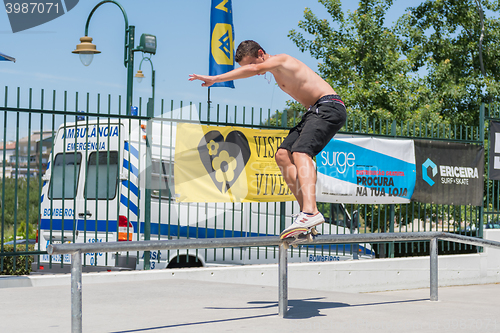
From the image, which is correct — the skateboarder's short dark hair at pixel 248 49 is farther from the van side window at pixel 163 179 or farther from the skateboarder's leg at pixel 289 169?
the van side window at pixel 163 179

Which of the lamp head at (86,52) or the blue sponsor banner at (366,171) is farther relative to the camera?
the lamp head at (86,52)

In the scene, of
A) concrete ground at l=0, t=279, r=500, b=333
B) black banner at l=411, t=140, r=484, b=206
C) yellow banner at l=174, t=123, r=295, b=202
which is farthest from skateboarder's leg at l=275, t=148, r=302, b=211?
black banner at l=411, t=140, r=484, b=206

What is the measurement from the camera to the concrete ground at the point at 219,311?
13.3 ft

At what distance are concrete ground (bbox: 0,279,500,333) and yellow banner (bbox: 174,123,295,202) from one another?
140 centimetres

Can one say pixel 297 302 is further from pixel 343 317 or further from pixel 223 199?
pixel 223 199

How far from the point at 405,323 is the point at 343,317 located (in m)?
0.49

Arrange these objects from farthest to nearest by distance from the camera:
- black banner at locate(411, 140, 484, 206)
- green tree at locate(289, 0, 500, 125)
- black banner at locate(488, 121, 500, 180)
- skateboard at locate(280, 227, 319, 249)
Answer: green tree at locate(289, 0, 500, 125) < black banner at locate(488, 121, 500, 180) < black banner at locate(411, 140, 484, 206) < skateboard at locate(280, 227, 319, 249)

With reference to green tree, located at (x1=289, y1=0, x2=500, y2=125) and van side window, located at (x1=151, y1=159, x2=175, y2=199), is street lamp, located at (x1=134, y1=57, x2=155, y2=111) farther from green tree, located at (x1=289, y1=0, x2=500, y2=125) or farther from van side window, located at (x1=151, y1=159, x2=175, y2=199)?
green tree, located at (x1=289, y1=0, x2=500, y2=125)

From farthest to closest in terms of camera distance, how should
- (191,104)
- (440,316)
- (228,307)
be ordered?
1. (191,104)
2. (228,307)
3. (440,316)

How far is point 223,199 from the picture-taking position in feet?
24.4

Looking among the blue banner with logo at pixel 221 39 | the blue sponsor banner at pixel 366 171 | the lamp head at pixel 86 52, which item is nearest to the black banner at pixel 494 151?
the blue sponsor banner at pixel 366 171

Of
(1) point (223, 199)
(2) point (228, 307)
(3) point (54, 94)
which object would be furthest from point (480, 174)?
(3) point (54, 94)

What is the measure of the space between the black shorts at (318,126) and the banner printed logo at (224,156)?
286 centimetres

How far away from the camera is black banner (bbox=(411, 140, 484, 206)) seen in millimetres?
9133
